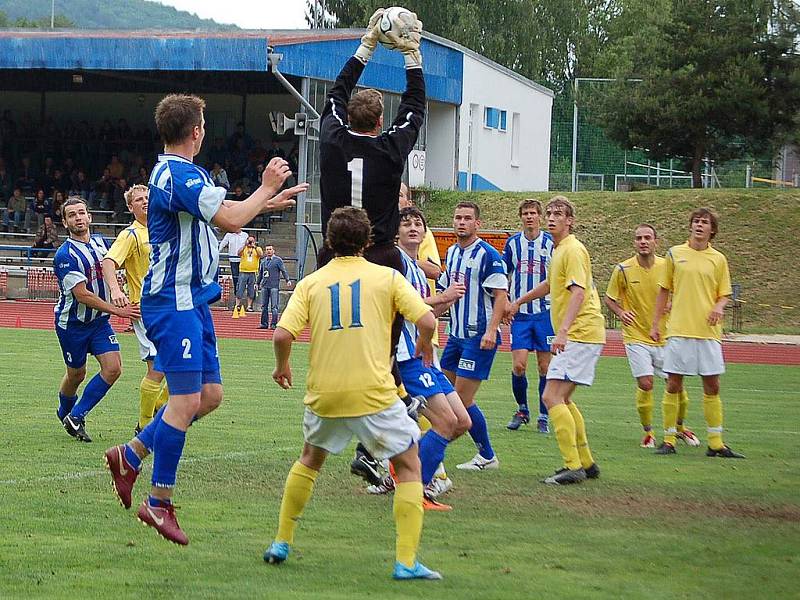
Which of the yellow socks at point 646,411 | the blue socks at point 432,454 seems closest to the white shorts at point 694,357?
the yellow socks at point 646,411

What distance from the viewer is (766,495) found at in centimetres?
853

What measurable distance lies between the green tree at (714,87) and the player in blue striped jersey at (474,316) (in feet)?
119

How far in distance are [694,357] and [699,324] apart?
0.96 feet

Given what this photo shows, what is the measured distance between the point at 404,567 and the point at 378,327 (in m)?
1.13

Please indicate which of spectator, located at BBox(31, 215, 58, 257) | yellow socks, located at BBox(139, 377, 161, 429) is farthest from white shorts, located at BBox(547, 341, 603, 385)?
spectator, located at BBox(31, 215, 58, 257)

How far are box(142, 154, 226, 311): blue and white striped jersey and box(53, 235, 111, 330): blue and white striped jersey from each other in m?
3.77

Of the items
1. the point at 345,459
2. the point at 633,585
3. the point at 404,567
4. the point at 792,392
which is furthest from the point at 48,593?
the point at 792,392

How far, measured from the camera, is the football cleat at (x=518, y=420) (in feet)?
40.1

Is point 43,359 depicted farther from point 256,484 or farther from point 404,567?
point 404,567

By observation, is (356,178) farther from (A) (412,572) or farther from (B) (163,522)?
(A) (412,572)

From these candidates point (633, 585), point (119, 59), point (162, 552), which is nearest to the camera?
point (633, 585)

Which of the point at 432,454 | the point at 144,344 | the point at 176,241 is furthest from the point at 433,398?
the point at 144,344

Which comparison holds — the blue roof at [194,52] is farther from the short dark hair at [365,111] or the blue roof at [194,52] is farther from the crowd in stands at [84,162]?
the short dark hair at [365,111]

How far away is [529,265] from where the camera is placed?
12625mm
